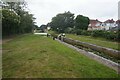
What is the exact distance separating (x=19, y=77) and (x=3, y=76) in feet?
2.56

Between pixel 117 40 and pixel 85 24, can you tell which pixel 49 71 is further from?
pixel 85 24

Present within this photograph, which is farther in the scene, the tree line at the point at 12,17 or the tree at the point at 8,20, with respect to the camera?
the tree line at the point at 12,17

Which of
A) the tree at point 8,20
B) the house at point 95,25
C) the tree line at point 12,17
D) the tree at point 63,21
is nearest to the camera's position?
the tree at point 8,20

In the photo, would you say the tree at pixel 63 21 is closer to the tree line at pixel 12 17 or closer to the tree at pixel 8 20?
the tree line at pixel 12 17

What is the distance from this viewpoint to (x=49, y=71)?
8.53m

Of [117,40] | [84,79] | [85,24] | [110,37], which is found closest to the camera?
[84,79]

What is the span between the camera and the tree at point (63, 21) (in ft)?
275

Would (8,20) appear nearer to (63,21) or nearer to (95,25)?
(63,21)

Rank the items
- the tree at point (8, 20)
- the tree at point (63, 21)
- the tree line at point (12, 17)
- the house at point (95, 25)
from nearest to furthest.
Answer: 1. the tree at point (8, 20)
2. the tree line at point (12, 17)
3. the tree at point (63, 21)
4. the house at point (95, 25)

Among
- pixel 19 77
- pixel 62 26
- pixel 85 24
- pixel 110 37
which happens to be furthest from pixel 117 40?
pixel 62 26

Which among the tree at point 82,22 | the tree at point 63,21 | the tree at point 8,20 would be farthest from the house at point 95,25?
the tree at point 8,20

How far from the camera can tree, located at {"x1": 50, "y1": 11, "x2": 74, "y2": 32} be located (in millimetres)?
83938

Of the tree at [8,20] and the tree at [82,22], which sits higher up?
the tree at [82,22]

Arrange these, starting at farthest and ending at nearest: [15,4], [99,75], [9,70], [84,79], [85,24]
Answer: [85,24], [15,4], [9,70], [99,75], [84,79]
